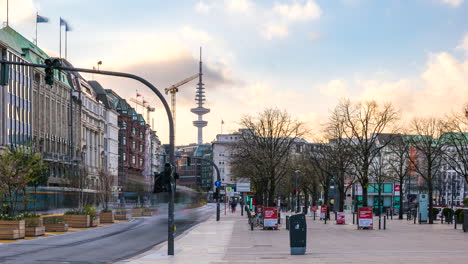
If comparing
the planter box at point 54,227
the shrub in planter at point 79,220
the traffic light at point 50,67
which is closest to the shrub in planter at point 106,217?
the shrub in planter at point 79,220

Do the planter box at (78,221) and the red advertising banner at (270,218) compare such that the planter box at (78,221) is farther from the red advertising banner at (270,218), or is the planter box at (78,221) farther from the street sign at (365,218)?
the street sign at (365,218)

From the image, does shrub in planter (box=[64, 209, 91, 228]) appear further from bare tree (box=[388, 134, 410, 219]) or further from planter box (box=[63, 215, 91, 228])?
bare tree (box=[388, 134, 410, 219])

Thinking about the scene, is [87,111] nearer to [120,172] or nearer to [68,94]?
[68,94]

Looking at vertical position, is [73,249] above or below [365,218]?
above

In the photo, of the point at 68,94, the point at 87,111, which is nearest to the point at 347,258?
the point at 68,94

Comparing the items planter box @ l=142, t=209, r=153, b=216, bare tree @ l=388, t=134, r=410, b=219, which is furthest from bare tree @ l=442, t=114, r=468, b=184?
planter box @ l=142, t=209, r=153, b=216

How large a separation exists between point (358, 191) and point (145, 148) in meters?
113

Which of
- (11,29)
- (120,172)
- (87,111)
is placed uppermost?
(11,29)

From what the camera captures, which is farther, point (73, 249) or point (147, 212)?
point (147, 212)

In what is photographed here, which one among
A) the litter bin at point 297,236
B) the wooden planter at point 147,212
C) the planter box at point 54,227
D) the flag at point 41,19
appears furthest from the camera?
the flag at point 41,19

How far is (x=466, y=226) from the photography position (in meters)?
40.0

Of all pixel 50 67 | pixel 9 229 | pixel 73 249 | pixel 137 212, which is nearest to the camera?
pixel 50 67

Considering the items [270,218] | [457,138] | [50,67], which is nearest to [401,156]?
[457,138]

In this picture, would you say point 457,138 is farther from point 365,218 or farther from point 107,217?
point 107,217
